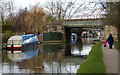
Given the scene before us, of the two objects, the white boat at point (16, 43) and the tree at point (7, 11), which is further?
the tree at point (7, 11)

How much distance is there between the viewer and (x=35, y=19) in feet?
198

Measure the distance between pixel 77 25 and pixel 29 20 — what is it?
1116 cm

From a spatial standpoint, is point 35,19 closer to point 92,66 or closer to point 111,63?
point 111,63

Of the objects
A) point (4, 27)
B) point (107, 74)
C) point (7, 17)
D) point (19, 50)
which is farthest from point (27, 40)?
point (107, 74)

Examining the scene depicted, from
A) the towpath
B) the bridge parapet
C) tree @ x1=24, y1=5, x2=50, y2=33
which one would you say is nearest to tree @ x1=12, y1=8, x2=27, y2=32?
tree @ x1=24, y1=5, x2=50, y2=33

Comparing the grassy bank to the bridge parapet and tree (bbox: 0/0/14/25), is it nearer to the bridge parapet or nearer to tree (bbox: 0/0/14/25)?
the bridge parapet

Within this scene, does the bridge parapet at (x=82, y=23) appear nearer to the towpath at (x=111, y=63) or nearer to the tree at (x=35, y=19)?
the tree at (x=35, y=19)

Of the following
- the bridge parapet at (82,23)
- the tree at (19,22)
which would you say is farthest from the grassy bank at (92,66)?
the tree at (19,22)

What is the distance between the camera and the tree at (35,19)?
5997 cm

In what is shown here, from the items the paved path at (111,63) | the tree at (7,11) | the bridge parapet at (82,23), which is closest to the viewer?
the paved path at (111,63)

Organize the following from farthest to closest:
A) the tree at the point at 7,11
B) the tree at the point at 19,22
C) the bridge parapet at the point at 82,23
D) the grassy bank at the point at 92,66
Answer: the tree at the point at 19,22 → the tree at the point at 7,11 → the bridge parapet at the point at 82,23 → the grassy bank at the point at 92,66

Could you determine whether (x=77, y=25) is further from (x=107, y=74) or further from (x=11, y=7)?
(x=107, y=74)

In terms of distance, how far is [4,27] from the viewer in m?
54.5

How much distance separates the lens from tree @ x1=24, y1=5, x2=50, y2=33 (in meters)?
60.0
